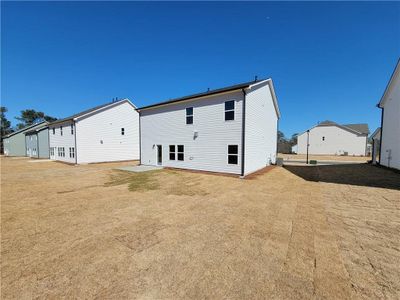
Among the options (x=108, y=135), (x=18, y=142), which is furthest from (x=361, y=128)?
(x=18, y=142)

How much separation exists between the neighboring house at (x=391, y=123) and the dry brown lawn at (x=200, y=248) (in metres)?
10.3

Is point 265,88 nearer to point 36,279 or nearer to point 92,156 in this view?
point 36,279

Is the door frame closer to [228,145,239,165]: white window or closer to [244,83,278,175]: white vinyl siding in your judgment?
[228,145,239,165]: white window

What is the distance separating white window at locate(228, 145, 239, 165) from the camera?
37.8ft

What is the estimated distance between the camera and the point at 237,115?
11.4 m

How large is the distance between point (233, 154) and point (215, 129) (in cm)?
216

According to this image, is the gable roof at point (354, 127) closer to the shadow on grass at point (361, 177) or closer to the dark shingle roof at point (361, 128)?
the dark shingle roof at point (361, 128)

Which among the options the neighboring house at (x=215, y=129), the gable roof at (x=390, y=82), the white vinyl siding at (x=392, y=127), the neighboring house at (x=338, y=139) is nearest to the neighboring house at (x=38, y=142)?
the neighboring house at (x=215, y=129)

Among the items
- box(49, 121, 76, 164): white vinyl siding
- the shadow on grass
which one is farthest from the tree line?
the shadow on grass

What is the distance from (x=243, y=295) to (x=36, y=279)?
119 inches

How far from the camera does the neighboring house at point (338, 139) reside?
3725cm

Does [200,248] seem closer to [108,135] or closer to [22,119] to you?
[108,135]

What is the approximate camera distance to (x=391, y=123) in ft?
47.2

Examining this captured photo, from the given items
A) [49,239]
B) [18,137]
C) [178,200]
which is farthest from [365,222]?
[18,137]
